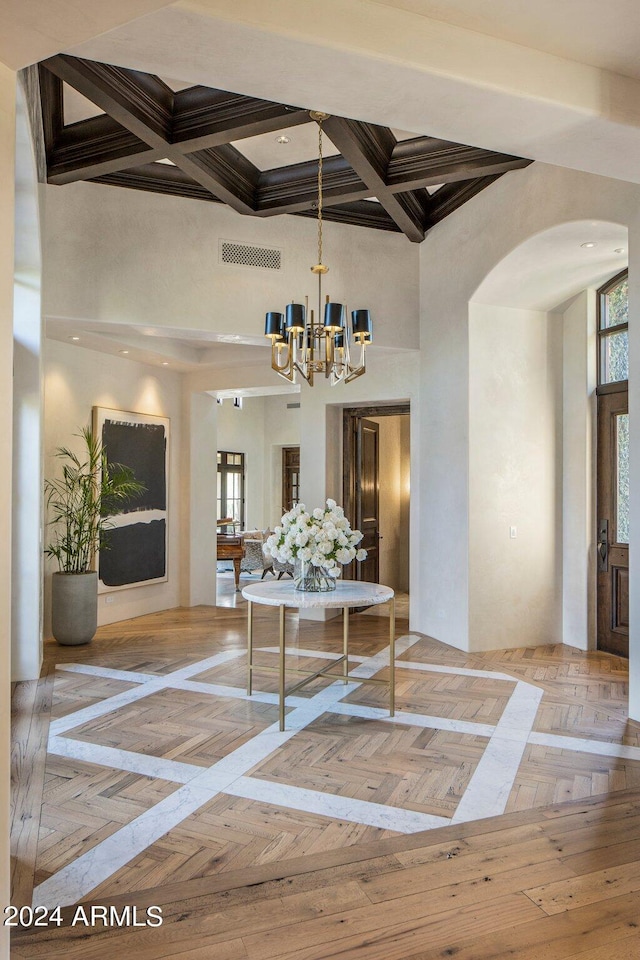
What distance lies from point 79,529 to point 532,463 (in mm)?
4284

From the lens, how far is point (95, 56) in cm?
211

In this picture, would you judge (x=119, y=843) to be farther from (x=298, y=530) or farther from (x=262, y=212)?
(x=262, y=212)

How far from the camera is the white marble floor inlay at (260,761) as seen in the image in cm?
264

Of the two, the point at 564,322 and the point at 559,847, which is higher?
the point at 564,322

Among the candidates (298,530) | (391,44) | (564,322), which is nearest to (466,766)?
(298,530)

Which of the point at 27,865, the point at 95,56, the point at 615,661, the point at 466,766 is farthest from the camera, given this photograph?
the point at 615,661

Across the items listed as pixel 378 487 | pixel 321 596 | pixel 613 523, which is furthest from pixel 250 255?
pixel 613 523

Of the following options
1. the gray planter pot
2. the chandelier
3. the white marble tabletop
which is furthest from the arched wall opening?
the gray planter pot

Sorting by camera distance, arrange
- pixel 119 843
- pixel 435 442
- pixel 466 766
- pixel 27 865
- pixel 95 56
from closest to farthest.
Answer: pixel 95 56 < pixel 27 865 < pixel 119 843 < pixel 466 766 < pixel 435 442

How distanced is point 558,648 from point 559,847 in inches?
146

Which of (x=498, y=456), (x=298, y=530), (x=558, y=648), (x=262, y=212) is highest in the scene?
(x=262, y=212)

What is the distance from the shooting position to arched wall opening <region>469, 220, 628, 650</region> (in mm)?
5992

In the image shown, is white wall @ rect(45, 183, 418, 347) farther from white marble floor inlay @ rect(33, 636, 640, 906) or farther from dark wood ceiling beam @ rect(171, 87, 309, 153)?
white marble floor inlay @ rect(33, 636, 640, 906)

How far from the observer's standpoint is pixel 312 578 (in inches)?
173
